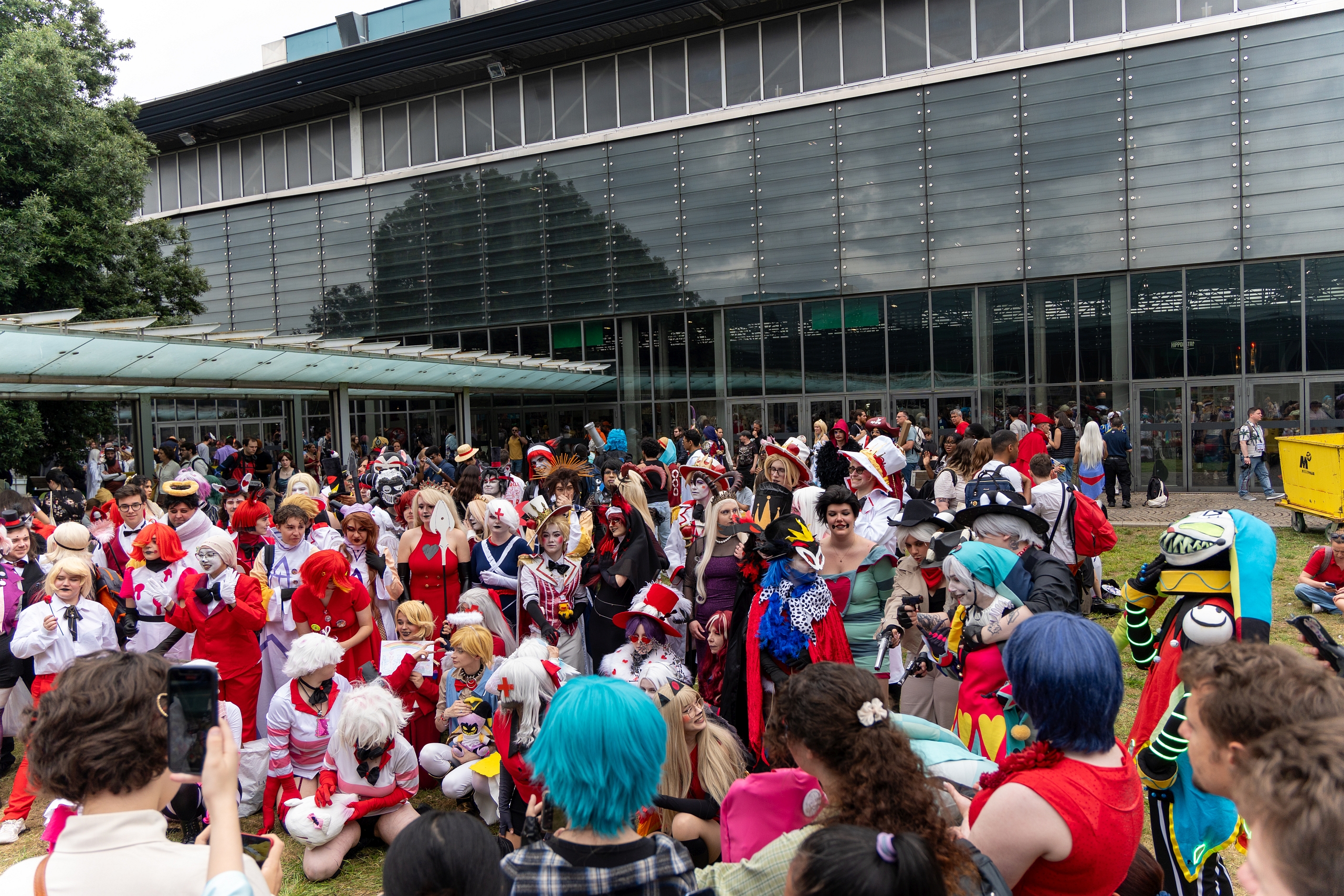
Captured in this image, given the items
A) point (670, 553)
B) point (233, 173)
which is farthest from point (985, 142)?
point (233, 173)

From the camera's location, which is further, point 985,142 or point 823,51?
point 823,51

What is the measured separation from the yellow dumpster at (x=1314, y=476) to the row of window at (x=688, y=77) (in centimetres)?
1128

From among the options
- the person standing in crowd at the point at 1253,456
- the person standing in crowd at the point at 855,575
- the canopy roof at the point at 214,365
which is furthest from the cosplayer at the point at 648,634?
the person standing in crowd at the point at 1253,456

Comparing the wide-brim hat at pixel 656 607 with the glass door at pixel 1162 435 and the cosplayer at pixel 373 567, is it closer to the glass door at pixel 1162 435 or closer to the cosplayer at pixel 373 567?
the cosplayer at pixel 373 567

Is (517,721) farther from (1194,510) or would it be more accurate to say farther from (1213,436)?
(1213,436)

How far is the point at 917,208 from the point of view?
19.7m

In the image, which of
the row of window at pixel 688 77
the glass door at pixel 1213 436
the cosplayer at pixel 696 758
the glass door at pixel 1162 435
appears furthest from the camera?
the row of window at pixel 688 77

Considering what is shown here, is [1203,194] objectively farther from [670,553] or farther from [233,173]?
[233,173]

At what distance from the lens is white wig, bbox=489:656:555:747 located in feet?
13.0

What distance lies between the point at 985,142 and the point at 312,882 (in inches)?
784

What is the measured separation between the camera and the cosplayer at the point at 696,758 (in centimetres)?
351

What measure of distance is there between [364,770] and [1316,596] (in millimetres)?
5186

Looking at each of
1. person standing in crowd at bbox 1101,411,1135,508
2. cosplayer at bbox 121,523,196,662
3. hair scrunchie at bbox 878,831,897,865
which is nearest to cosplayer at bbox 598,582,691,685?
hair scrunchie at bbox 878,831,897,865

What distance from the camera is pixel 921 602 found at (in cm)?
436
